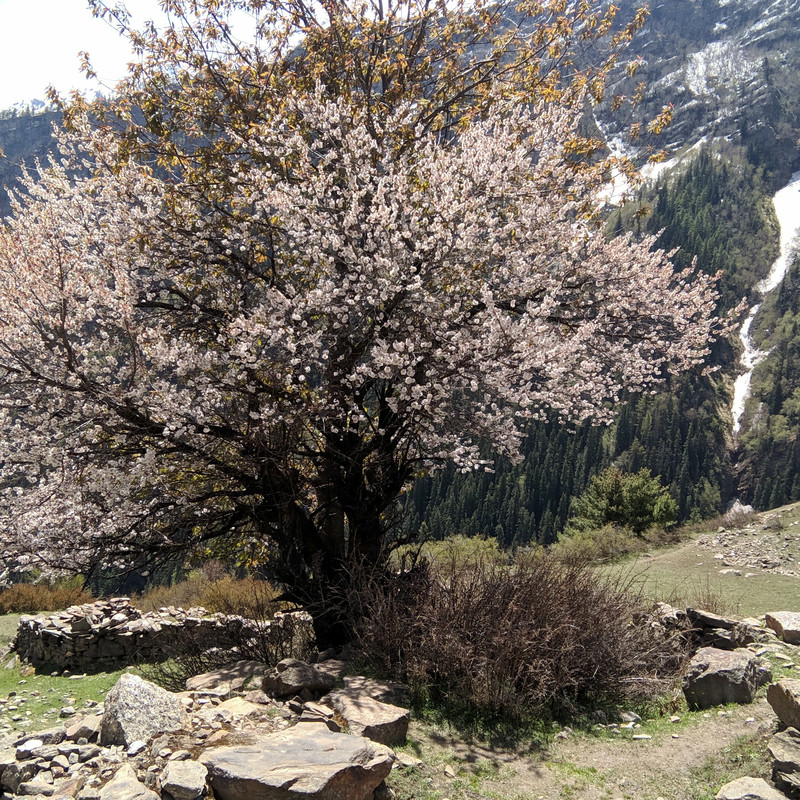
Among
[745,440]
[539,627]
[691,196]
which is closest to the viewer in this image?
[539,627]

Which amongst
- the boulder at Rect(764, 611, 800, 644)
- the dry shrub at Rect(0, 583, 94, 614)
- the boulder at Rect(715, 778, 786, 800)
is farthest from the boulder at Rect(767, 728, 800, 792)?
the dry shrub at Rect(0, 583, 94, 614)

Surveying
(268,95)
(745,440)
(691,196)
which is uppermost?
(691,196)

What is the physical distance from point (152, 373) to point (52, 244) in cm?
179

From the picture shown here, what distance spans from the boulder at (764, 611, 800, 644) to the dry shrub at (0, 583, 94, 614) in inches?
646

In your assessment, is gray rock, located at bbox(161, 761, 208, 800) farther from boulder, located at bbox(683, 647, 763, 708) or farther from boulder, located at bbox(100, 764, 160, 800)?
boulder, located at bbox(683, 647, 763, 708)

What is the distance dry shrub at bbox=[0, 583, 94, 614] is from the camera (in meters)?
17.9

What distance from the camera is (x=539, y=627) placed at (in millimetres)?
6398

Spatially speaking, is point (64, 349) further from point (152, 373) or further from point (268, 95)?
point (268, 95)

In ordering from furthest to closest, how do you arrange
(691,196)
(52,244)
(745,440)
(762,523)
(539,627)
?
(691,196)
(745,440)
(762,523)
(52,244)
(539,627)

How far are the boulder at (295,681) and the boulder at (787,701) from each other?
12.0 ft

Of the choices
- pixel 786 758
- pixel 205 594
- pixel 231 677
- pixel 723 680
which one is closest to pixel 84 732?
pixel 231 677

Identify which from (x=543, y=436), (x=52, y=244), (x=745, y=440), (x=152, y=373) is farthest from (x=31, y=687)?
(x=745, y=440)

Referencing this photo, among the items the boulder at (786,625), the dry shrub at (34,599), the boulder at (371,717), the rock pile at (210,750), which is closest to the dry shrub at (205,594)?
→ the dry shrub at (34,599)

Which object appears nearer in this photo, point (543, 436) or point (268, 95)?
point (268, 95)
